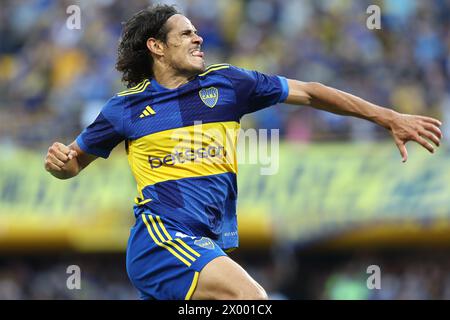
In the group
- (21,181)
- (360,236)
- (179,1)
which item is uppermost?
(179,1)

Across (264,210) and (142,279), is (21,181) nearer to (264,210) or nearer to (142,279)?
(264,210)

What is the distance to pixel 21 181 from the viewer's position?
1341cm

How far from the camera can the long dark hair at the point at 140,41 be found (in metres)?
6.69

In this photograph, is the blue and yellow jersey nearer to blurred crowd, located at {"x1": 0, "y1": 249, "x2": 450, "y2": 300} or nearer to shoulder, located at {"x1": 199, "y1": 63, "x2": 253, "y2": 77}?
shoulder, located at {"x1": 199, "y1": 63, "x2": 253, "y2": 77}

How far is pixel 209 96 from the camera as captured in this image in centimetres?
634

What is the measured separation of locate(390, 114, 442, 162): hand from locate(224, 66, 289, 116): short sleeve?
835 mm

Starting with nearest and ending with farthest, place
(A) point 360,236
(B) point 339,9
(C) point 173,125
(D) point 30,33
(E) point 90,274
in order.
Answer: (C) point 173,125
(A) point 360,236
(E) point 90,274
(B) point 339,9
(D) point 30,33

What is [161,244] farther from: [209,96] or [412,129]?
[412,129]

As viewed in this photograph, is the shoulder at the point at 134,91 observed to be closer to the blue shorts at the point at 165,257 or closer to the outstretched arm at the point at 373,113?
the blue shorts at the point at 165,257

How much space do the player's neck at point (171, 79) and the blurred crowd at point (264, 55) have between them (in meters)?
6.38

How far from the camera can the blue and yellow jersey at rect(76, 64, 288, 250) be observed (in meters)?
6.11
